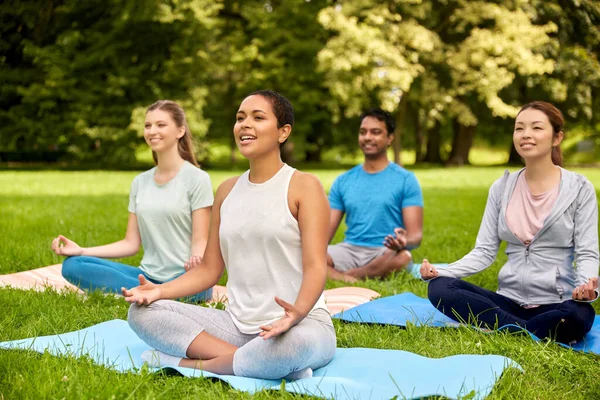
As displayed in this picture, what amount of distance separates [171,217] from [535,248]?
2.42 metres

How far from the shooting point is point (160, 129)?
4852 millimetres

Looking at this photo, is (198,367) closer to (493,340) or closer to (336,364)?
(336,364)

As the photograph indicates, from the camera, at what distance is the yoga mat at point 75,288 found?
16.3ft

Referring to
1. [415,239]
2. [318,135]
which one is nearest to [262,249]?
[415,239]

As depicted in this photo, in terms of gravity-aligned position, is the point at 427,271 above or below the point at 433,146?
below

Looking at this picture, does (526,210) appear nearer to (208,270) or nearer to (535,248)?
(535,248)

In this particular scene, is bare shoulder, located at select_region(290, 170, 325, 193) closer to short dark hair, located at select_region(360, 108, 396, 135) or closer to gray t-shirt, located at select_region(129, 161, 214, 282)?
gray t-shirt, located at select_region(129, 161, 214, 282)

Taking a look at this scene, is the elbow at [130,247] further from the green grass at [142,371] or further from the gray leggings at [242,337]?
the gray leggings at [242,337]

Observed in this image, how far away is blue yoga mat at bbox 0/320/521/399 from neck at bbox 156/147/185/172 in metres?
1.54

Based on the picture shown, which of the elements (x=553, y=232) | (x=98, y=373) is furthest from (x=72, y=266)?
(x=553, y=232)

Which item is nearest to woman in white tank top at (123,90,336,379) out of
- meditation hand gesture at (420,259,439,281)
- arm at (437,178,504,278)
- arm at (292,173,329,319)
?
arm at (292,173,329,319)

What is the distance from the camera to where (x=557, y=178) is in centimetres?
420

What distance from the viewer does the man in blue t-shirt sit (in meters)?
6.02

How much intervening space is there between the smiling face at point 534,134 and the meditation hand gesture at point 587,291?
2.72 ft
